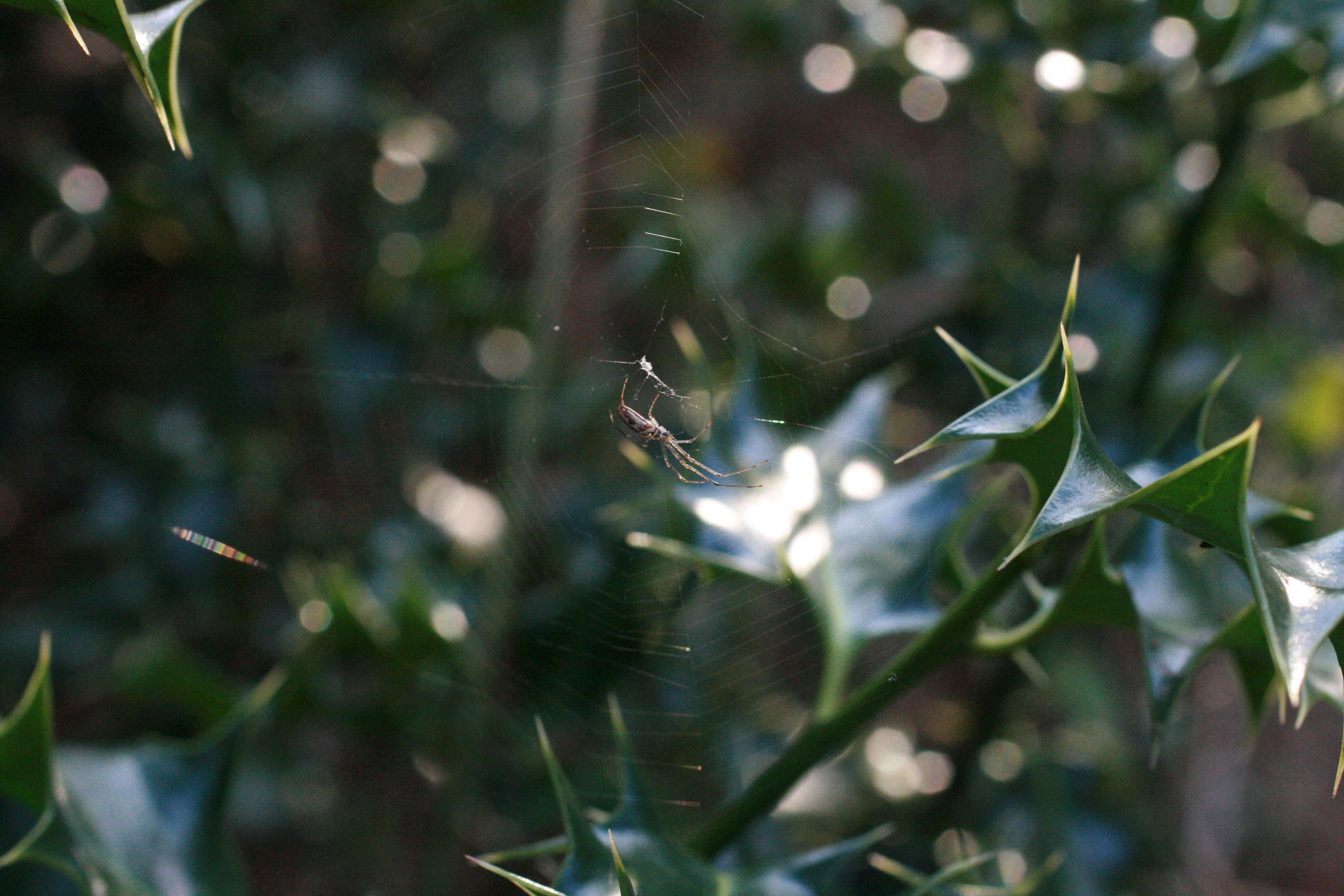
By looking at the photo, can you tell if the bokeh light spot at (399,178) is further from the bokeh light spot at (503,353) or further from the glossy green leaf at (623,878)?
the glossy green leaf at (623,878)

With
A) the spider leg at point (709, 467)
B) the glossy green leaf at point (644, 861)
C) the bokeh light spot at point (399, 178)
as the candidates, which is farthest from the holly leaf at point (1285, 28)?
the bokeh light spot at point (399, 178)

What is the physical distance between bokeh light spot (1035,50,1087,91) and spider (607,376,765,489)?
54cm

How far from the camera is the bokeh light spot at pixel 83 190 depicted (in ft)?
4.13

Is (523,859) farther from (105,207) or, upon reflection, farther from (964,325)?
(105,207)

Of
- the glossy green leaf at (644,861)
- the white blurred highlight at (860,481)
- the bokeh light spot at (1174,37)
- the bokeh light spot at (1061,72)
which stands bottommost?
the glossy green leaf at (644,861)

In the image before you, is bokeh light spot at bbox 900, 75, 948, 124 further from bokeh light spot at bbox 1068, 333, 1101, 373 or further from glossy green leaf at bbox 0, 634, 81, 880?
glossy green leaf at bbox 0, 634, 81, 880

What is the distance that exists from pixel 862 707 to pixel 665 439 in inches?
26.8

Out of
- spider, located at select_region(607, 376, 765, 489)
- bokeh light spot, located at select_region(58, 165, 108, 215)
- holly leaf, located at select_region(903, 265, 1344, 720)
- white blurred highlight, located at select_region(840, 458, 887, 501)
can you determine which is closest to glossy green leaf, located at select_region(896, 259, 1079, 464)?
holly leaf, located at select_region(903, 265, 1344, 720)

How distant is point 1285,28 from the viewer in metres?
0.85

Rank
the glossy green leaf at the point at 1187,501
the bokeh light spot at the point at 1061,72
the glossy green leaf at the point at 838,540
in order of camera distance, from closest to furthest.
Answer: the glossy green leaf at the point at 1187,501 < the glossy green leaf at the point at 838,540 < the bokeh light spot at the point at 1061,72

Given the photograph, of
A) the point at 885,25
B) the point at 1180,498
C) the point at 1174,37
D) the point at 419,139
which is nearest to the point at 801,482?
the point at 1180,498

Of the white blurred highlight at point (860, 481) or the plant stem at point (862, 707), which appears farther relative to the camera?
the white blurred highlight at point (860, 481)

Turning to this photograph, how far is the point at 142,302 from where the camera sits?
61.1 inches

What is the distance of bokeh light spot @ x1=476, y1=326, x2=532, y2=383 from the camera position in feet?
4.84
